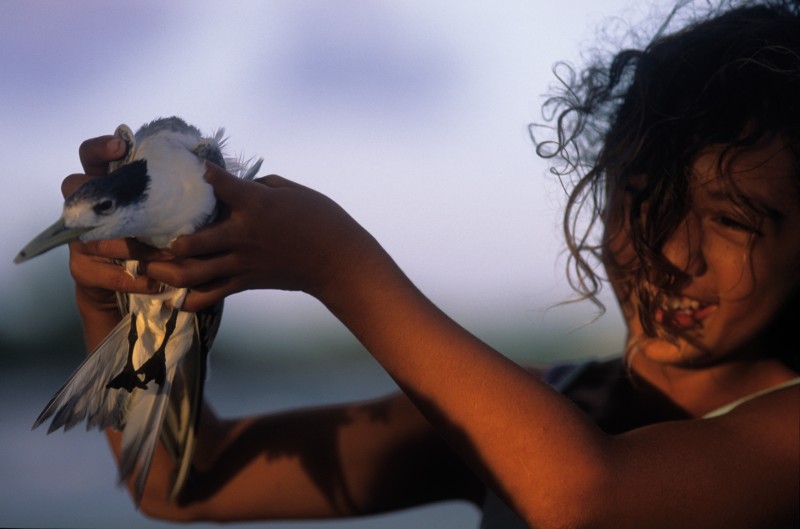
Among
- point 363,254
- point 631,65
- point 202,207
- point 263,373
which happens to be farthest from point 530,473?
point 263,373

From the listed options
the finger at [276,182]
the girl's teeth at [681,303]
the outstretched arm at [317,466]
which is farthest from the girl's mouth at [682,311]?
the finger at [276,182]

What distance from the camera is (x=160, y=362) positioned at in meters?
1.06

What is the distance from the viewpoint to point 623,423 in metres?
1.38

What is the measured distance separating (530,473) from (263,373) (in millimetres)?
3481

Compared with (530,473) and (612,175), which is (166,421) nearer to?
(530,473)

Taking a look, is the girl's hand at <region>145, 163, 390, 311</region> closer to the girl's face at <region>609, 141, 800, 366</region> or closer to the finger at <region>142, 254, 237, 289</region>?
the finger at <region>142, 254, 237, 289</region>

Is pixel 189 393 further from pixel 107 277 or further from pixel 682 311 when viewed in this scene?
pixel 682 311

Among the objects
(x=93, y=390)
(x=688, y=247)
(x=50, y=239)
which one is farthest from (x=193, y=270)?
(x=688, y=247)

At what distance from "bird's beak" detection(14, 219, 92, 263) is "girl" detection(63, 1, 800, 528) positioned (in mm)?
42

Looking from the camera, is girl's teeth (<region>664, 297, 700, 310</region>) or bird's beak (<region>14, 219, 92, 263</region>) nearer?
bird's beak (<region>14, 219, 92, 263</region>)

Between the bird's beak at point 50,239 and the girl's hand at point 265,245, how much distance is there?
0.34ft

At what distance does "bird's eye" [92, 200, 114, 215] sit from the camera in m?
0.93

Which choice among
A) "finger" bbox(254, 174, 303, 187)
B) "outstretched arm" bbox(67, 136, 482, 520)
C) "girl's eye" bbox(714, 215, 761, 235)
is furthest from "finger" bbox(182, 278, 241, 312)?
"girl's eye" bbox(714, 215, 761, 235)

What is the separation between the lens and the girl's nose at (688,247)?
116 centimetres
